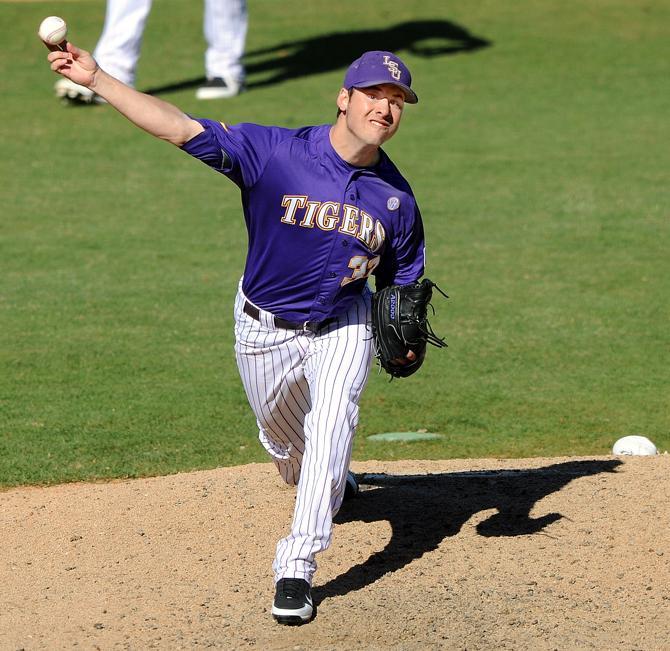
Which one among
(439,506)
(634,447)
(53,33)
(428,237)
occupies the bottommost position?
(428,237)

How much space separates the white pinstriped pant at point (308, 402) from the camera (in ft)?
14.8

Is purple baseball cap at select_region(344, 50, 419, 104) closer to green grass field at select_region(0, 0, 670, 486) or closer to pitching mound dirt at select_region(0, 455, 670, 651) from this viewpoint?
pitching mound dirt at select_region(0, 455, 670, 651)

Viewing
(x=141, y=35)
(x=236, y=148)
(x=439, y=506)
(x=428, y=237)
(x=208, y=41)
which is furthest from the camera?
(x=208, y=41)

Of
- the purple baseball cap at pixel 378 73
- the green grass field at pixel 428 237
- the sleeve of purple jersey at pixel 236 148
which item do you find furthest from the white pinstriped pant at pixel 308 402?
the green grass field at pixel 428 237

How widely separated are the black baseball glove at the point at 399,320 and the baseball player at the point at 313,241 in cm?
5

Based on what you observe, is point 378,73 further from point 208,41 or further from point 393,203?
point 208,41

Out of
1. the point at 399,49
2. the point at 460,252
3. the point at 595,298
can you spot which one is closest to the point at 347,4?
the point at 399,49

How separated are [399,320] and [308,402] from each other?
537 mm

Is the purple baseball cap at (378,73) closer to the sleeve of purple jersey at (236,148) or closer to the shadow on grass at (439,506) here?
the sleeve of purple jersey at (236,148)

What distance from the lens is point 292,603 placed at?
4352 mm

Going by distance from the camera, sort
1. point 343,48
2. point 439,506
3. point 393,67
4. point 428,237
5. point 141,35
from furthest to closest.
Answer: point 343,48 → point 141,35 → point 428,237 → point 439,506 → point 393,67

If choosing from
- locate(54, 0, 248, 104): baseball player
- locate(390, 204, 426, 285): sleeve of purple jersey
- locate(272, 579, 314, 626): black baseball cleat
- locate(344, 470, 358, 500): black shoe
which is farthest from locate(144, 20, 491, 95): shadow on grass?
locate(272, 579, 314, 626): black baseball cleat

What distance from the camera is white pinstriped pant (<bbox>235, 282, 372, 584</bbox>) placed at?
14.8ft

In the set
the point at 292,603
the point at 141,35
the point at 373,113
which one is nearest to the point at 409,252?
the point at 373,113
